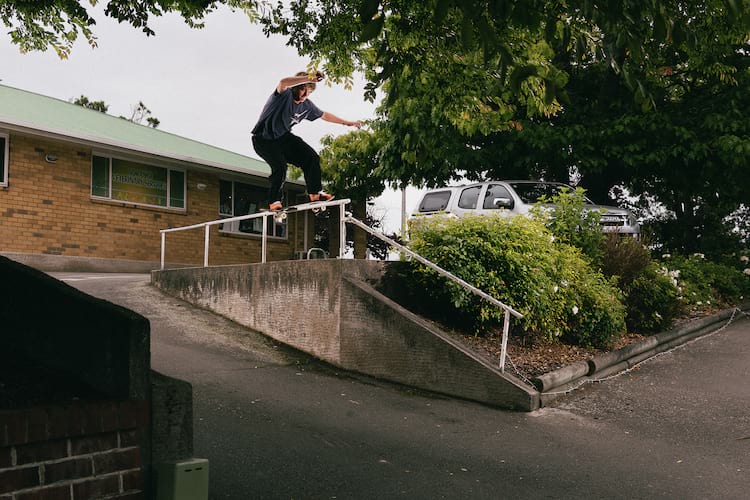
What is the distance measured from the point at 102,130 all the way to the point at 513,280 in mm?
14119

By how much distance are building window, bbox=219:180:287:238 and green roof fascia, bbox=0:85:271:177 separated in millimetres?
688

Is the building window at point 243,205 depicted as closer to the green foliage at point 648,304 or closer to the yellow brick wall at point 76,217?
the yellow brick wall at point 76,217

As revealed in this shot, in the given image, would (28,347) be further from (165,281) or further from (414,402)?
(165,281)

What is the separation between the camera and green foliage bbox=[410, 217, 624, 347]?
8.78 meters

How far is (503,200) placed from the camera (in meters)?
14.1

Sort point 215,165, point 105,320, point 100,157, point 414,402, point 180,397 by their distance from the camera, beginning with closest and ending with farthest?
point 105,320
point 180,397
point 414,402
point 100,157
point 215,165

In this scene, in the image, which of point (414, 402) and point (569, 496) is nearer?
point (569, 496)

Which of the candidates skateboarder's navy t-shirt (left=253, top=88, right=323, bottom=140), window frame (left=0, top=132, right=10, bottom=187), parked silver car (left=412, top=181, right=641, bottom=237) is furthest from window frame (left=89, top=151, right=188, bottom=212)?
skateboarder's navy t-shirt (left=253, top=88, right=323, bottom=140)

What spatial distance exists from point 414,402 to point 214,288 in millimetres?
4756

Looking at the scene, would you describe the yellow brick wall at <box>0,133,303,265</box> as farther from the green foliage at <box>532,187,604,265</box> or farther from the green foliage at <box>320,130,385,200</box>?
the green foliage at <box>532,187,604,265</box>

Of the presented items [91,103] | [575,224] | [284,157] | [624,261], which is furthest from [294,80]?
[91,103]

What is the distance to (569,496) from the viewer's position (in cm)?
491

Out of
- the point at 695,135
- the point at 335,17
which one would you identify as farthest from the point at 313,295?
the point at 695,135

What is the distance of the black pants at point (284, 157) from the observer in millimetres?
10133
